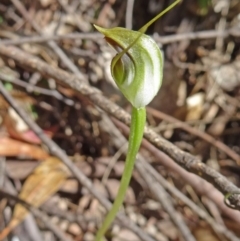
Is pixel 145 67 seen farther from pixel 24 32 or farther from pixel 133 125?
pixel 24 32

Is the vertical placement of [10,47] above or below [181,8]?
below

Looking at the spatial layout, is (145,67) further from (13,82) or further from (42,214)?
(13,82)

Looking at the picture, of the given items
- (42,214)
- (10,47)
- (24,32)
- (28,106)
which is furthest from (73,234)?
(24,32)

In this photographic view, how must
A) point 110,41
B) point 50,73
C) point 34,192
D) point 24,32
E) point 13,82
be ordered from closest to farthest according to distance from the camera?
point 110,41 < point 50,73 < point 34,192 < point 13,82 < point 24,32

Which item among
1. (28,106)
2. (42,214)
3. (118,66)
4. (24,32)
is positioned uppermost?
(24,32)

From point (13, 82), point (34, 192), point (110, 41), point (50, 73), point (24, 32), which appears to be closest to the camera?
point (110, 41)

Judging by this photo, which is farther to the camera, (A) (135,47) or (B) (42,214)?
(B) (42,214)

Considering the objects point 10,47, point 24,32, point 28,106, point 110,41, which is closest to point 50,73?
point 10,47
